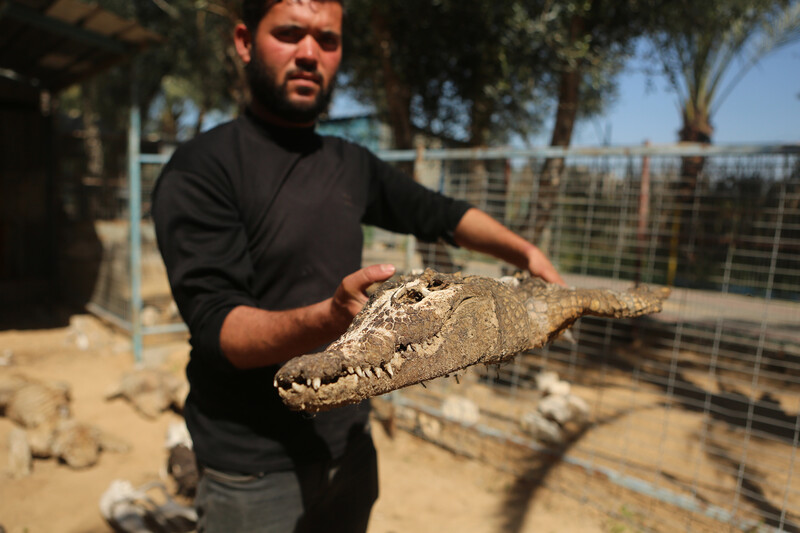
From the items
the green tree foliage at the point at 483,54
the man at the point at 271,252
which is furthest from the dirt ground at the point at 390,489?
the green tree foliage at the point at 483,54

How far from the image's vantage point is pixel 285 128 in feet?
6.27

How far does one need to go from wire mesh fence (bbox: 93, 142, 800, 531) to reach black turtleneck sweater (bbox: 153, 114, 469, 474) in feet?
6.79

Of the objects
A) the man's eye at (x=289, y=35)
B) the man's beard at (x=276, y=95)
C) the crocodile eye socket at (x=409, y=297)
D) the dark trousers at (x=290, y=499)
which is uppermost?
the man's eye at (x=289, y=35)

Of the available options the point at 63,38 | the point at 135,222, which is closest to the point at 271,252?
the point at 135,222

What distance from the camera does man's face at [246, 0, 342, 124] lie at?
1715 millimetres

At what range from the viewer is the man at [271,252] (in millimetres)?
1518

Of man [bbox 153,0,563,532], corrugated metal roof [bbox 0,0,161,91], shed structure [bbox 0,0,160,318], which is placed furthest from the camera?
shed structure [bbox 0,0,160,318]

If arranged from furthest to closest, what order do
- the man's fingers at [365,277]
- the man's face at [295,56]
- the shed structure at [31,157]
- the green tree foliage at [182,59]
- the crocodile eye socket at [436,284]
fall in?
the green tree foliage at [182,59], the shed structure at [31,157], the man's face at [295,56], the crocodile eye socket at [436,284], the man's fingers at [365,277]

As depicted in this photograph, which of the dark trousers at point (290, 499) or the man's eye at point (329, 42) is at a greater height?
the man's eye at point (329, 42)

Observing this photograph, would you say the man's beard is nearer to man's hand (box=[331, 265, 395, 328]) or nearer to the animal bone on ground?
man's hand (box=[331, 265, 395, 328])

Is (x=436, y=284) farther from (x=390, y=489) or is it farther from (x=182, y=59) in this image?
(x=182, y=59)

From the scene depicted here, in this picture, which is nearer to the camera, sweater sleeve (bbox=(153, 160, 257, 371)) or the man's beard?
sweater sleeve (bbox=(153, 160, 257, 371))

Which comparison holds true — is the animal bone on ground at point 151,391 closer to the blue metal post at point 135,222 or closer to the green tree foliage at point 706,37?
the blue metal post at point 135,222

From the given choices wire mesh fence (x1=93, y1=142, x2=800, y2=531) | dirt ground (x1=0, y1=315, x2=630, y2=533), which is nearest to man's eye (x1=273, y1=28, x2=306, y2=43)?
wire mesh fence (x1=93, y1=142, x2=800, y2=531)
